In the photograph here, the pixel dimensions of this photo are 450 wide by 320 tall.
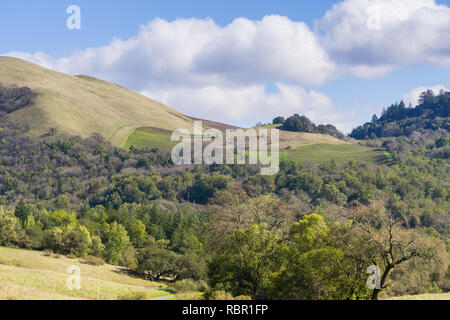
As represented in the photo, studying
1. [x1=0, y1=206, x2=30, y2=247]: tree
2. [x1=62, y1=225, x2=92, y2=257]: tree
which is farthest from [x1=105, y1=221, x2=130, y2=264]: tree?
[x1=0, y1=206, x2=30, y2=247]: tree

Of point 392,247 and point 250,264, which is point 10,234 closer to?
point 250,264

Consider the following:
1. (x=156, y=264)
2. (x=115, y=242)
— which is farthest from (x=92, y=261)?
(x=115, y=242)

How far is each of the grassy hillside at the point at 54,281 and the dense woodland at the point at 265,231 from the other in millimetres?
4655

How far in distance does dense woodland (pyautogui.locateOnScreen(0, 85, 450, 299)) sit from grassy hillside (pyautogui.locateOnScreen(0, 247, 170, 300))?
15.3 feet

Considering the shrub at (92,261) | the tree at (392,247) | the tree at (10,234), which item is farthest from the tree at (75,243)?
the tree at (392,247)

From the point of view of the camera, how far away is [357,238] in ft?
119

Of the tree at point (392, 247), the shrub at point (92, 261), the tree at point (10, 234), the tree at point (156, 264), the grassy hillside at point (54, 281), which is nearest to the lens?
the grassy hillside at point (54, 281)

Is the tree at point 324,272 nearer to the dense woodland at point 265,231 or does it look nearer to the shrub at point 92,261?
the dense woodland at point 265,231

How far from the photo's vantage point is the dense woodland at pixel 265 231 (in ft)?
119
